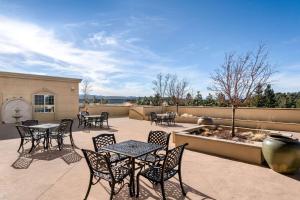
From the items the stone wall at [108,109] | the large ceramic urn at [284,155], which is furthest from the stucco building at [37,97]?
the large ceramic urn at [284,155]

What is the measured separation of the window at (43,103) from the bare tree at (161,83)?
17.5 meters

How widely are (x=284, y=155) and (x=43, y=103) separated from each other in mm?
14730

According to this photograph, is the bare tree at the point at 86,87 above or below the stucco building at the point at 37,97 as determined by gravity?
above

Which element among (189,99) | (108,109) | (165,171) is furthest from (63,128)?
(189,99)

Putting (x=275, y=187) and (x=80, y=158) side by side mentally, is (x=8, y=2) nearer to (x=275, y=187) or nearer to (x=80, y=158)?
(x=80, y=158)

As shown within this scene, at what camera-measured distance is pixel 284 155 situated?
4.52m

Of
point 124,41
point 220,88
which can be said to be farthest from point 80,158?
→ point 124,41

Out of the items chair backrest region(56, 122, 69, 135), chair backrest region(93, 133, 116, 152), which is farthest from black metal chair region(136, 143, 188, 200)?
chair backrest region(56, 122, 69, 135)

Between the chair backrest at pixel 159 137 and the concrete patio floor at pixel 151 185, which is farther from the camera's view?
the chair backrest at pixel 159 137

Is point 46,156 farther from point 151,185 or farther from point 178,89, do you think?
point 178,89

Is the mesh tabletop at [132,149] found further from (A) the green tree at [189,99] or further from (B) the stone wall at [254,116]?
(A) the green tree at [189,99]

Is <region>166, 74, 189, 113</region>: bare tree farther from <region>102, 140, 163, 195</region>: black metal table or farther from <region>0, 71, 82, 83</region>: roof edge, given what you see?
<region>102, 140, 163, 195</region>: black metal table

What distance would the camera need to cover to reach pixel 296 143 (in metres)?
4.57

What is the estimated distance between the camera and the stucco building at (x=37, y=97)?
42.2 feet
